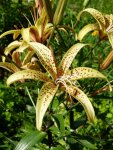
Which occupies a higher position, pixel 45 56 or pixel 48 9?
pixel 48 9

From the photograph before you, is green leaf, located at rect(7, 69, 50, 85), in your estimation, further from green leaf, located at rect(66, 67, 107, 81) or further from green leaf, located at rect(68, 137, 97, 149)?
green leaf, located at rect(68, 137, 97, 149)

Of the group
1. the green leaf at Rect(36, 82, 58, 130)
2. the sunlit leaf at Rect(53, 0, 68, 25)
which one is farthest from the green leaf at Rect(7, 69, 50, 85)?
the sunlit leaf at Rect(53, 0, 68, 25)

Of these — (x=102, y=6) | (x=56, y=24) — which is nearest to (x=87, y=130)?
(x=56, y=24)

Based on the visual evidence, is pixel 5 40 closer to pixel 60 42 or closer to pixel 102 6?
pixel 102 6

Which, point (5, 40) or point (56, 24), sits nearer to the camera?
point (56, 24)

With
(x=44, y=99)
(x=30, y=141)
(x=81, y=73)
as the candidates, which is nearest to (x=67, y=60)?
(x=81, y=73)

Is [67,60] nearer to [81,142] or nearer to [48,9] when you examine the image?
[48,9]

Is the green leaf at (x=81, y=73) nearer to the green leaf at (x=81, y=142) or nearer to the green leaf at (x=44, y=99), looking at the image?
the green leaf at (x=44, y=99)
